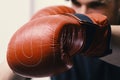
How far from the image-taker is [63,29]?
51cm

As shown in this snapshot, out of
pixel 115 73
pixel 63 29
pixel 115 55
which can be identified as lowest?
pixel 115 73

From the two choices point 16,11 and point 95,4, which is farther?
point 16,11

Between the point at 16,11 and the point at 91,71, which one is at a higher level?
the point at 16,11

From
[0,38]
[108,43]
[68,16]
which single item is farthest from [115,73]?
[0,38]

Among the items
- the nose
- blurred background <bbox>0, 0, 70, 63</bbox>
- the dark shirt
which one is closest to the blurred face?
the nose

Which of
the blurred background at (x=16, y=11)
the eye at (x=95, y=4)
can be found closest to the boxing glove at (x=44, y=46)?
the eye at (x=95, y=4)

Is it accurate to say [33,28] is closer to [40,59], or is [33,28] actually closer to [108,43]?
[40,59]

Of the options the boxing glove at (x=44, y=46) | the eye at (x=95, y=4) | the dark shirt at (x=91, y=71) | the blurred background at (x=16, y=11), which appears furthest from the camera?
the blurred background at (x=16, y=11)

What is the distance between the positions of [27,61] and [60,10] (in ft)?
0.97

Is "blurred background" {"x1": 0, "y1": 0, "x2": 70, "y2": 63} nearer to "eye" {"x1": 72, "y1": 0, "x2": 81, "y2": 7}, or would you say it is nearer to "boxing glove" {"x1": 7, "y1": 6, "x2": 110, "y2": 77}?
"eye" {"x1": 72, "y1": 0, "x2": 81, "y2": 7}

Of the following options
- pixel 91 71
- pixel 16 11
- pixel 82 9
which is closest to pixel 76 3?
pixel 82 9

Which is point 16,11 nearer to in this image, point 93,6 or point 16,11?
point 16,11

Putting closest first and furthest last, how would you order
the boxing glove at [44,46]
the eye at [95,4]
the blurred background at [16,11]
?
the boxing glove at [44,46]
the eye at [95,4]
the blurred background at [16,11]

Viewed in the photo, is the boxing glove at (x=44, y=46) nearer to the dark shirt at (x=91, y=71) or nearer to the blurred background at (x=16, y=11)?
the dark shirt at (x=91, y=71)
